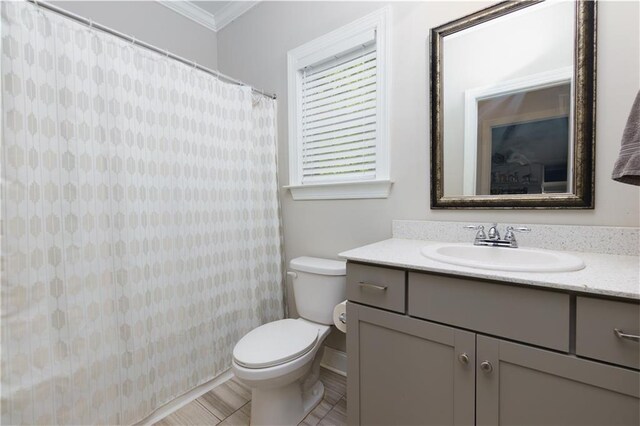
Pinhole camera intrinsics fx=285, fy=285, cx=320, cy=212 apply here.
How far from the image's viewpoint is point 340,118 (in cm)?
181

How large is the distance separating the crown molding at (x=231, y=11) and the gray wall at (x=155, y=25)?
0.46 feet

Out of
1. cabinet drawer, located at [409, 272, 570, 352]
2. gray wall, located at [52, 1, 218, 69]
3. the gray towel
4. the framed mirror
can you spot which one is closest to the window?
the framed mirror

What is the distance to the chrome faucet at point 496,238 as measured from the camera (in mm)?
1225

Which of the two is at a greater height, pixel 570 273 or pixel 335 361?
pixel 570 273

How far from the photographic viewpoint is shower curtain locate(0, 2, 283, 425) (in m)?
1.07

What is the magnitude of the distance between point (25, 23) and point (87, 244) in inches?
34.2

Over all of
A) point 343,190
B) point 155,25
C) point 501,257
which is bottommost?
point 501,257

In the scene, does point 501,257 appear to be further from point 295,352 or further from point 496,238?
point 295,352

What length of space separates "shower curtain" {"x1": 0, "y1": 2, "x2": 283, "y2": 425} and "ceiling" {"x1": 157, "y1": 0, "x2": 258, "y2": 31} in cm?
98

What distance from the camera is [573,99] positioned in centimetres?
114

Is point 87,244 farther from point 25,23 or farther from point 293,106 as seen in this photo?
point 293,106

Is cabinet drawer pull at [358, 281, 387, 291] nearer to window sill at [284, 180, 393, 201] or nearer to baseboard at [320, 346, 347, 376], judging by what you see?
window sill at [284, 180, 393, 201]

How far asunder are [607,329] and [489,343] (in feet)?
0.93

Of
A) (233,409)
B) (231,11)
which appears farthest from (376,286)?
(231,11)
